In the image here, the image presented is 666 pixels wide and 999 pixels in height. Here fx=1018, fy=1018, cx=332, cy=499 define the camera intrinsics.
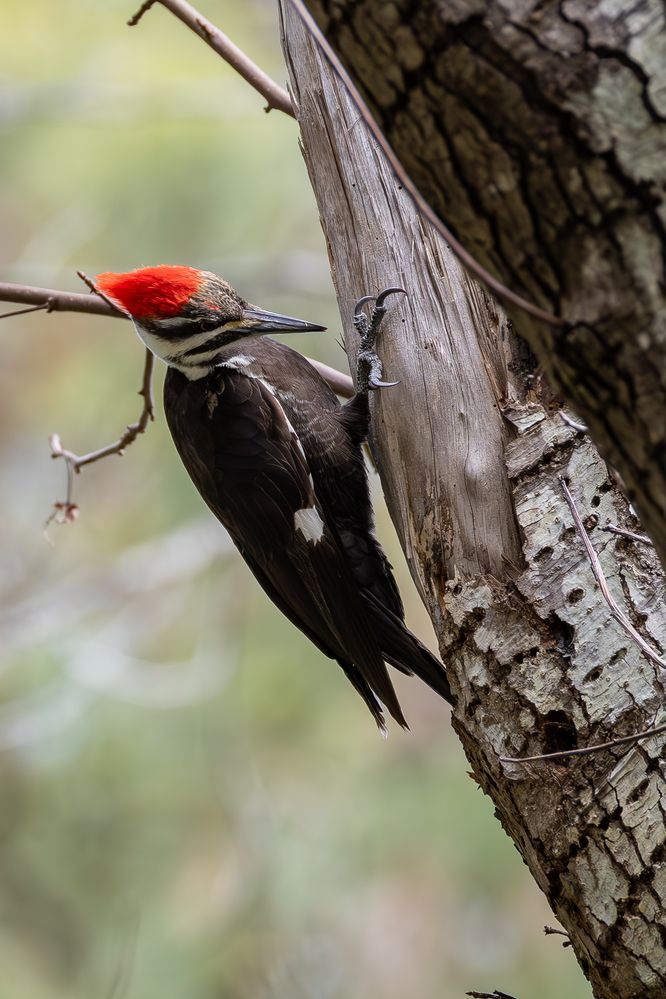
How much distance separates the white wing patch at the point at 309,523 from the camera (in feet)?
7.63

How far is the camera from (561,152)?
0.77 metres

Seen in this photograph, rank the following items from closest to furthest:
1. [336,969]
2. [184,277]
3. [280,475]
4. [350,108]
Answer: [350,108] → [184,277] → [280,475] → [336,969]

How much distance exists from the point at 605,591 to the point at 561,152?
32.3 inches

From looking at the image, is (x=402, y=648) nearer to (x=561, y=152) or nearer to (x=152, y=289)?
(x=152, y=289)

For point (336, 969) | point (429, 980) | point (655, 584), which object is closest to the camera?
point (655, 584)

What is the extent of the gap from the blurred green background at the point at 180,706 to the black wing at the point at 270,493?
2480 mm

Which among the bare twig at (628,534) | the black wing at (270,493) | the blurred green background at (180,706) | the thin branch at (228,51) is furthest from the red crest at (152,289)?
the blurred green background at (180,706)

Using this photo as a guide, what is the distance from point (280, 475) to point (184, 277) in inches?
19.6

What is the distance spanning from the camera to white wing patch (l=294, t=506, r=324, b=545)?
2326mm

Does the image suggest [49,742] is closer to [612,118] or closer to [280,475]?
[280,475]

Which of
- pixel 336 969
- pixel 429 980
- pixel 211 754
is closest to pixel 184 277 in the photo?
pixel 211 754

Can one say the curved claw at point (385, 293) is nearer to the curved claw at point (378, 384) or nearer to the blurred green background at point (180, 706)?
the curved claw at point (378, 384)

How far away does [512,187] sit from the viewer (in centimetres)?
80

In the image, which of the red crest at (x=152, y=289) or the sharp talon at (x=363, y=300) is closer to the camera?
the sharp talon at (x=363, y=300)
